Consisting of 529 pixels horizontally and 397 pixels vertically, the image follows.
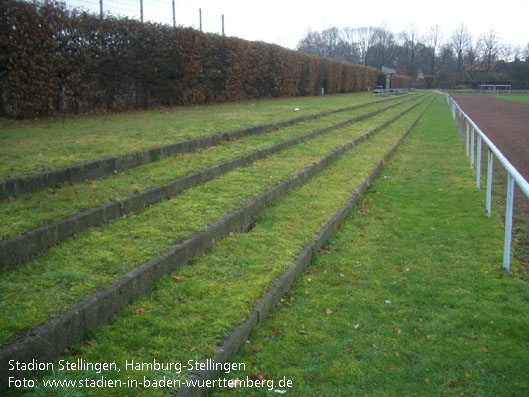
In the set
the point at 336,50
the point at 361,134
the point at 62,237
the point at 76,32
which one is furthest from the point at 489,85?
the point at 62,237

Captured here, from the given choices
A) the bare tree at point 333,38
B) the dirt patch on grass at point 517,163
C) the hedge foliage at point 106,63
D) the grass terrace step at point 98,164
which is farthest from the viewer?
the bare tree at point 333,38

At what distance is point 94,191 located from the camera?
15.3 ft

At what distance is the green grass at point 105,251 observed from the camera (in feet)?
9.05

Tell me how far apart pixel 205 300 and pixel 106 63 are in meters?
10.3

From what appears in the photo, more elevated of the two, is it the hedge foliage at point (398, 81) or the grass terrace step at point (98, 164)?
the hedge foliage at point (398, 81)

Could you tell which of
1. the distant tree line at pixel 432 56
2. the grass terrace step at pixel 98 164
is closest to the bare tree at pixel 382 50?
the distant tree line at pixel 432 56

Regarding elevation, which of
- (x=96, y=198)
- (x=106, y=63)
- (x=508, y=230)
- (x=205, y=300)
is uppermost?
(x=106, y=63)

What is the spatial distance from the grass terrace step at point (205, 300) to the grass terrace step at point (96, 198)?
3.29 ft

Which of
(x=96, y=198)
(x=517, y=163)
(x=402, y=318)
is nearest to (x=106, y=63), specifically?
(x=96, y=198)

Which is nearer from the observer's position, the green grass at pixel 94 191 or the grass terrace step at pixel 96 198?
the grass terrace step at pixel 96 198

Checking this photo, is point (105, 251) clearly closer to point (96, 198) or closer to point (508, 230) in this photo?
point (96, 198)

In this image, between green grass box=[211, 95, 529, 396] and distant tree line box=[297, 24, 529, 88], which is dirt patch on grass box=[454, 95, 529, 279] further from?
distant tree line box=[297, 24, 529, 88]

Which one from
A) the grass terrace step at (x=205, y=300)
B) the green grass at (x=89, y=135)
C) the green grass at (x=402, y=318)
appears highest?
the green grass at (x=89, y=135)

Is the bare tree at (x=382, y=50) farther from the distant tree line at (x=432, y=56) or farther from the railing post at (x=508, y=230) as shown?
the railing post at (x=508, y=230)
